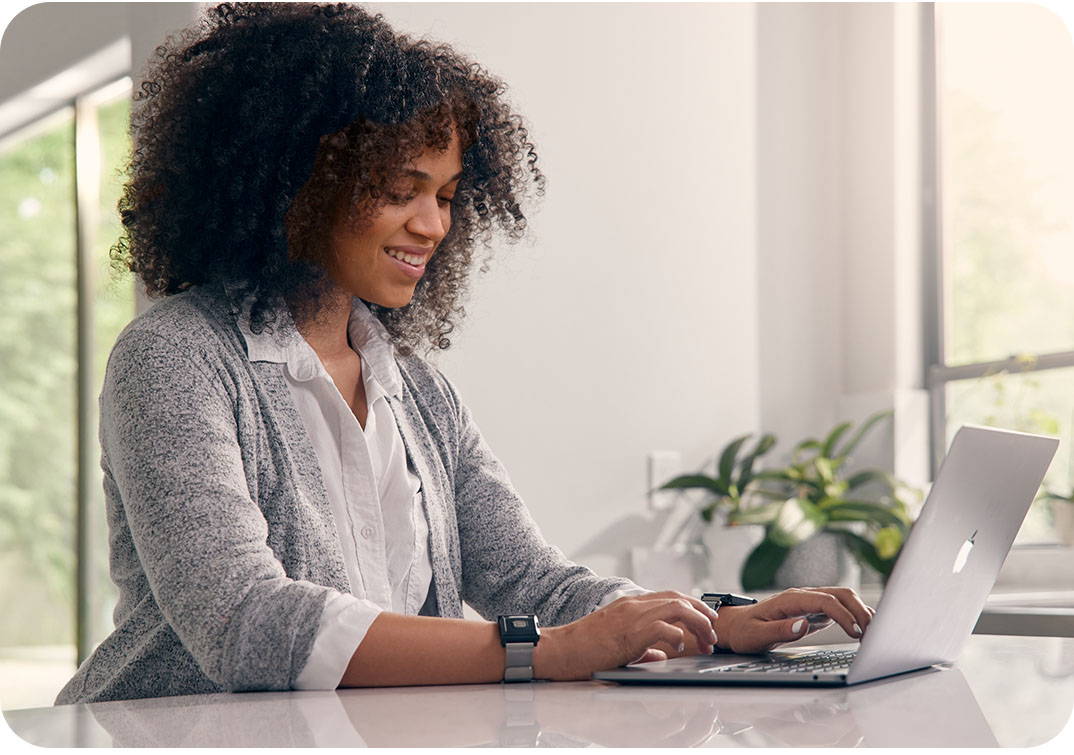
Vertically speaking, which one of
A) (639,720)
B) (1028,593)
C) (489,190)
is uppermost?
(489,190)

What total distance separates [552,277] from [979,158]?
4.03 feet

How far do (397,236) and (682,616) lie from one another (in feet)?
2.14

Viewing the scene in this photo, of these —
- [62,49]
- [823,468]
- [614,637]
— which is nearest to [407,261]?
[614,637]

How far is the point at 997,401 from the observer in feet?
9.48

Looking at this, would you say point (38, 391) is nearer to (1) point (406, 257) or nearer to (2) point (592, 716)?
(1) point (406, 257)

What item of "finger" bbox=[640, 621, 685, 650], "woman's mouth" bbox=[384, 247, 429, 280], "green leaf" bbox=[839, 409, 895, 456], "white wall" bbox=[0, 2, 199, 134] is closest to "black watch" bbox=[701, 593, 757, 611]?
"finger" bbox=[640, 621, 685, 650]

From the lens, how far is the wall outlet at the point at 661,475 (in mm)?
2779

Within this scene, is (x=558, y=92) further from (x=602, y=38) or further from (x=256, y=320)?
(x=256, y=320)

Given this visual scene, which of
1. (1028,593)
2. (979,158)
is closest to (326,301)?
(1028,593)

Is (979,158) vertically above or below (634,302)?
above

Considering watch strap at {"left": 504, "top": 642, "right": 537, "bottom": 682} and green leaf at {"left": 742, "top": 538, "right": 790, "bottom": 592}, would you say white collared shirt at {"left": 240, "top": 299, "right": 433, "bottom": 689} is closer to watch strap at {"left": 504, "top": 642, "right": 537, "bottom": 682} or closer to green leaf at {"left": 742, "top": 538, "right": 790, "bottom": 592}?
watch strap at {"left": 504, "top": 642, "right": 537, "bottom": 682}

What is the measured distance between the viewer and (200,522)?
3.67 ft

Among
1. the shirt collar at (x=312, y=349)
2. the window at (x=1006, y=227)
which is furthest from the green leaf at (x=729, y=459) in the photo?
the shirt collar at (x=312, y=349)

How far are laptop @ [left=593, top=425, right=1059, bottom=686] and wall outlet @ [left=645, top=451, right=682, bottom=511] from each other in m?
1.52
